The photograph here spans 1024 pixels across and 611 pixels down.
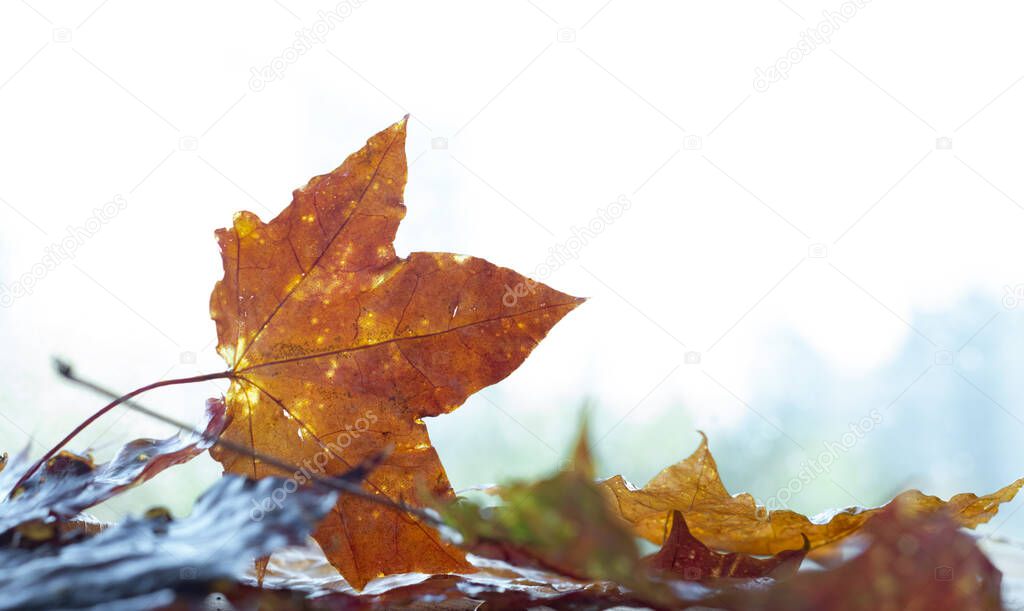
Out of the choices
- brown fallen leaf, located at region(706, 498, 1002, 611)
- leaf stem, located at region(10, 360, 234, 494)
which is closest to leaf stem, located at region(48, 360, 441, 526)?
leaf stem, located at region(10, 360, 234, 494)

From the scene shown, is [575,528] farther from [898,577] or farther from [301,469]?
[301,469]

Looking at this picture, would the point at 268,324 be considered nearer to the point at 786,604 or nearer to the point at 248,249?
the point at 248,249

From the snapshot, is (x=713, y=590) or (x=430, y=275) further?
(x=430, y=275)

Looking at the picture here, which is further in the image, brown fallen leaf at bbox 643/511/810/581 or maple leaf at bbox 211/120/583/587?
maple leaf at bbox 211/120/583/587

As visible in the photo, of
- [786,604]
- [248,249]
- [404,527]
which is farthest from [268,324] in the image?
[786,604]

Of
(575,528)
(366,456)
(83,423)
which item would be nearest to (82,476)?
(83,423)

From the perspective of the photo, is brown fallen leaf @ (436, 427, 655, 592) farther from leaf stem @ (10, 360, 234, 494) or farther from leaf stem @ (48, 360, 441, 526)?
leaf stem @ (10, 360, 234, 494)
